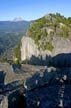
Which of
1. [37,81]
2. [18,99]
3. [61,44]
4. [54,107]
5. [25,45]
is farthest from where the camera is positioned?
[25,45]

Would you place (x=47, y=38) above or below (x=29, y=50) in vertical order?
above

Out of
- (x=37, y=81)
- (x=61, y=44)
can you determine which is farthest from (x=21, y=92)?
(x=61, y=44)

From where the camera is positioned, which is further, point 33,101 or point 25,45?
point 25,45

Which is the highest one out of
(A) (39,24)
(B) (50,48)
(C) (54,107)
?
(A) (39,24)

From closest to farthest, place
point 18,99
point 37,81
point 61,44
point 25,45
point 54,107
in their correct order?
point 54,107
point 18,99
point 37,81
point 61,44
point 25,45

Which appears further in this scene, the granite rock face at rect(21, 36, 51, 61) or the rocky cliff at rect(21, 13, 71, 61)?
the granite rock face at rect(21, 36, 51, 61)

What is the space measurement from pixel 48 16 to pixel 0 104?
6116cm

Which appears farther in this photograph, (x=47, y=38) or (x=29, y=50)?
(x=29, y=50)

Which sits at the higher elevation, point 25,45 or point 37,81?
point 25,45

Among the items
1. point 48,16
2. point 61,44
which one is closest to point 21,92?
point 61,44

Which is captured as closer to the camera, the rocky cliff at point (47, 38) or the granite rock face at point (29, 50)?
the rocky cliff at point (47, 38)

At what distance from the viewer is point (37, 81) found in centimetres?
2609

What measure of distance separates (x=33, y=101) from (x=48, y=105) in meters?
1.55

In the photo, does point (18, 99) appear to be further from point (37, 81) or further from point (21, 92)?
point (37, 81)
